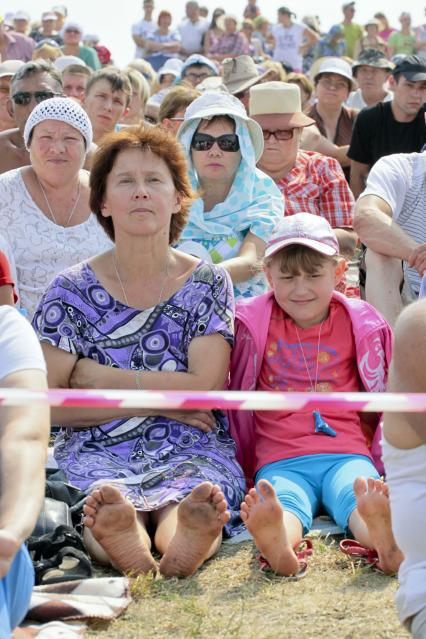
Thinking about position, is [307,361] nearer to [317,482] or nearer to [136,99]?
[317,482]

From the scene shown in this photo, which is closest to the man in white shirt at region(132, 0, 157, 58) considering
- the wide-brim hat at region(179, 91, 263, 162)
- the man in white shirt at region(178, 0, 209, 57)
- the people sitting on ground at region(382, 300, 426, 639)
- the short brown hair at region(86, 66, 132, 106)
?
the man in white shirt at region(178, 0, 209, 57)

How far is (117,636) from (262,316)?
63.1 inches

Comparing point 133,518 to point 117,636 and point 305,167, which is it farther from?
point 305,167

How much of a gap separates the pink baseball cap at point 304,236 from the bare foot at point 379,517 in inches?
42.7

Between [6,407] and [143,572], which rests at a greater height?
[6,407]

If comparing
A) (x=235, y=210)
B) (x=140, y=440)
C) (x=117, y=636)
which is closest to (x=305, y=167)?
(x=235, y=210)

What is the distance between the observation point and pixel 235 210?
17.6 ft

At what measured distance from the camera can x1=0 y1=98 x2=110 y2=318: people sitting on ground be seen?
202 inches

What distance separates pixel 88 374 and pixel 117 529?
0.78 metres

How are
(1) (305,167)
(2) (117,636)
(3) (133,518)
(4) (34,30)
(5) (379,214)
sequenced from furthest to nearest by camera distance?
(4) (34,30), (1) (305,167), (5) (379,214), (3) (133,518), (2) (117,636)

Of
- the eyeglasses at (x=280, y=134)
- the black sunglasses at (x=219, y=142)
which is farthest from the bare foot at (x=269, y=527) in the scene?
the eyeglasses at (x=280, y=134)

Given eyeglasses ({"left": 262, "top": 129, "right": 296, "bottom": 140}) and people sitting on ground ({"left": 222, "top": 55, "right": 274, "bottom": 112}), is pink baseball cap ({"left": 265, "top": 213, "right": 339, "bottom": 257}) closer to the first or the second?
eyeglasses ({"left": 262, "top": 129, "right": 296, "bottom": 140})

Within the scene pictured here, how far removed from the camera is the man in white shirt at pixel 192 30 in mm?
15688

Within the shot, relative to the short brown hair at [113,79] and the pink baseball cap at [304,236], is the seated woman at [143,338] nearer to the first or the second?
the pink baseball cap at [304,236]
